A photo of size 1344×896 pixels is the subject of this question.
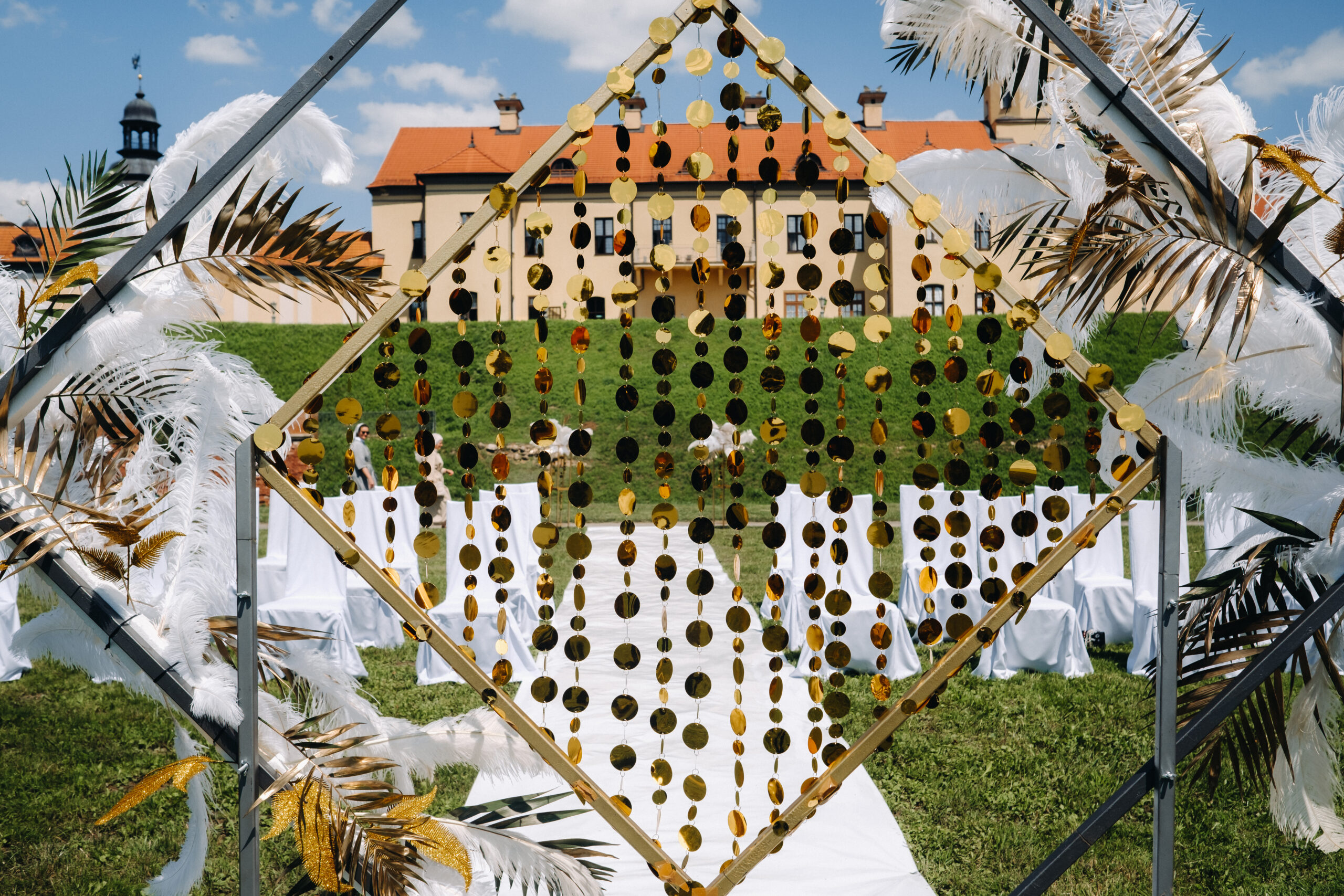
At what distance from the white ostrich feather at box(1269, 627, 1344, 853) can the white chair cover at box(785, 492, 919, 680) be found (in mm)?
2807

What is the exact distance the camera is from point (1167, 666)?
142 centimetres

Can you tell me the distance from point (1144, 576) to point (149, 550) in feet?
18.6

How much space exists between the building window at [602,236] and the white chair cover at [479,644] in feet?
77.7

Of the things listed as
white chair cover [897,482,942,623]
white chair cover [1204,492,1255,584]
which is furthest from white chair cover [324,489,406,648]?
white chair cover [1204,492,1255,584]

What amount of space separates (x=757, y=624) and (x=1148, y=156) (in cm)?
549

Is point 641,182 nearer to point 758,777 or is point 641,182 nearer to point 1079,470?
point 1079,470

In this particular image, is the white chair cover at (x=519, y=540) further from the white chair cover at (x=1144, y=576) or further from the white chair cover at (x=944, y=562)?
the white chair cover at (x=1144, y=576)

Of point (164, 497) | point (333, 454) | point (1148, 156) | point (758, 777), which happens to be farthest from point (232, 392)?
point (333, 454)

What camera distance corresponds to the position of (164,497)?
5.51ft

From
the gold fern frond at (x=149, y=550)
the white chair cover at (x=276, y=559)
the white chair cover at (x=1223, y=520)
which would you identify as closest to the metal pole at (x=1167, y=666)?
the white chair cover at (x=1223, y=520)

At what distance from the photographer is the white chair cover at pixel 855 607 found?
5219 millimetres

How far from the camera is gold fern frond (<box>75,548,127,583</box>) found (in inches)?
59.7

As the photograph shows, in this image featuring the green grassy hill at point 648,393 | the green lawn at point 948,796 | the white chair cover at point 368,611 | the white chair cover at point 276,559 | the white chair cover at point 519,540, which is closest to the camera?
the green lawn at point 948,796

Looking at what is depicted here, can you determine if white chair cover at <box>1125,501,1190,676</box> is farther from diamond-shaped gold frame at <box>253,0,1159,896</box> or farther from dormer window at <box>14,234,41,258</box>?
dormer window at <box>14,234,41,258</box>
